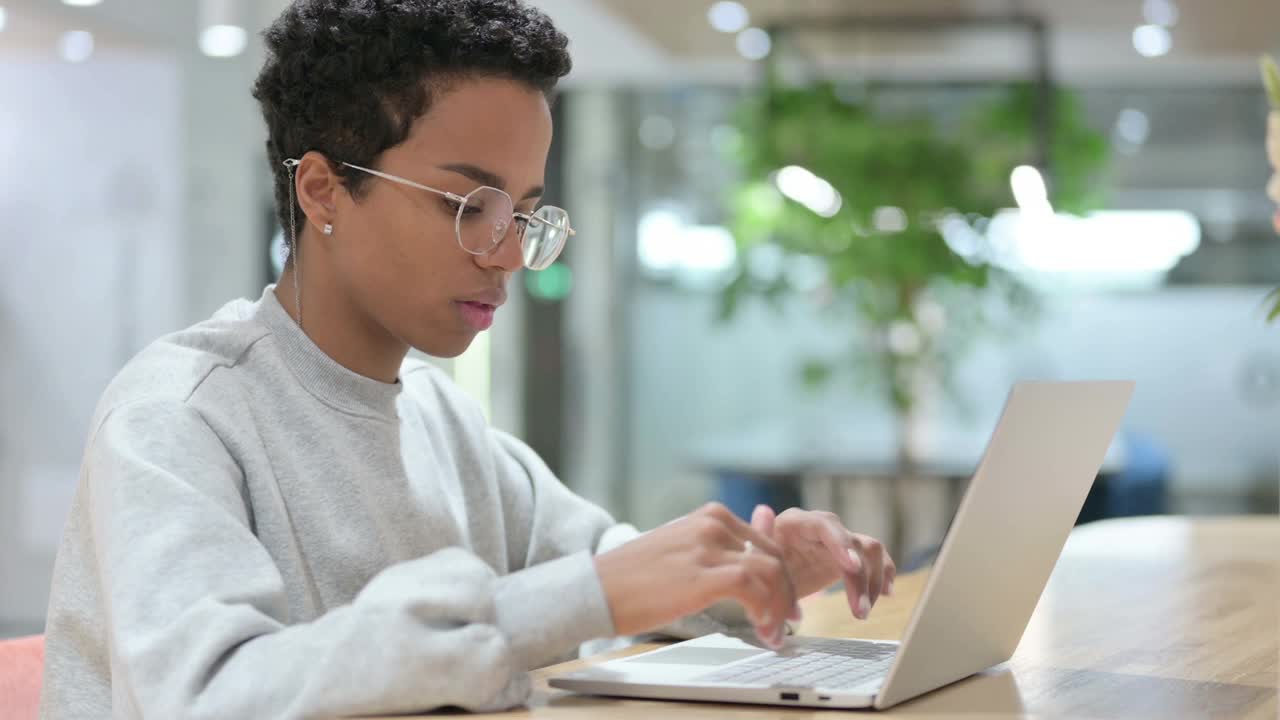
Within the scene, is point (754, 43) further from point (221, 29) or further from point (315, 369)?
point (315, 369)

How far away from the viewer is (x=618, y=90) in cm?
635

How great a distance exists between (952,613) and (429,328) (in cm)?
49

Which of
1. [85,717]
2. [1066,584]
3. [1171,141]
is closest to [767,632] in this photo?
[85,717]

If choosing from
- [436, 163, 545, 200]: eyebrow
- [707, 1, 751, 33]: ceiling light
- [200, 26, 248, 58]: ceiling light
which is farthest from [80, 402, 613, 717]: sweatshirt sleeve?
[707, 1, 751, 33]: ceiling light

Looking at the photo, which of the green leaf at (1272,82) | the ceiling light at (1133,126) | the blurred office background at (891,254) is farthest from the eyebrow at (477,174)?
the ceiling light at (1133,126)

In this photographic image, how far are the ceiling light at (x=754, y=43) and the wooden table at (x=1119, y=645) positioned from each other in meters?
3.85

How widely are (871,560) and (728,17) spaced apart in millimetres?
4611

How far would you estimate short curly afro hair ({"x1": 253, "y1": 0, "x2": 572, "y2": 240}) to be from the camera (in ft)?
4.04

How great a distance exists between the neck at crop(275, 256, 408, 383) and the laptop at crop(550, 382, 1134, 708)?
0.36 m

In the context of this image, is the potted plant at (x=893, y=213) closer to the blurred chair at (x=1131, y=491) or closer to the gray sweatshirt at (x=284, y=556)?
the blurred chair at (x=1131, y=491)

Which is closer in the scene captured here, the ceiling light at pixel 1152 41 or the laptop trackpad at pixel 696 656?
the laptop trackpad at pixel 696 656

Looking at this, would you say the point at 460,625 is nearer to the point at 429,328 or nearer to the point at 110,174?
the point at 429,328

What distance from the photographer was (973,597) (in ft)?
3.37

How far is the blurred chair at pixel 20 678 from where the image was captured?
1209mm
